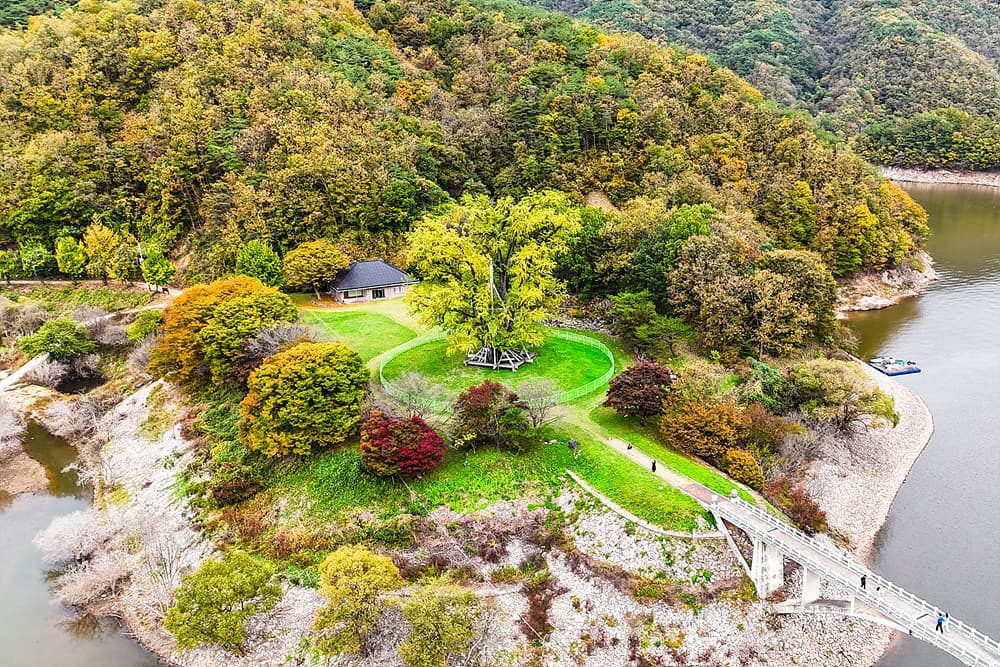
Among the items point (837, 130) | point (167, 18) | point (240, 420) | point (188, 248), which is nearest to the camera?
point (240, 420)

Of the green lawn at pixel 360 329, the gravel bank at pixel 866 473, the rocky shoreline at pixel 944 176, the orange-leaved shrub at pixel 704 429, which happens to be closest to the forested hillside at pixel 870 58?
the rocky shoreline at pixel 944 176

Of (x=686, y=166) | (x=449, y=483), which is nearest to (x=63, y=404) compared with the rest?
(x=449, y=483)

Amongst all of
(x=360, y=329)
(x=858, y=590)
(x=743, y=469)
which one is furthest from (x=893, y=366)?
(x=360, y=329)

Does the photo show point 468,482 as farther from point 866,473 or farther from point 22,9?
point 22,9

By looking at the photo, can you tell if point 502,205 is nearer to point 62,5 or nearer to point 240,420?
point 240,420

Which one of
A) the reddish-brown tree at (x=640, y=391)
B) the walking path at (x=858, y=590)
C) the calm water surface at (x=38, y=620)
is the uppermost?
the reddish-brown tree at (x=640, y=391)

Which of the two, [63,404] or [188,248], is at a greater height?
[188,248]

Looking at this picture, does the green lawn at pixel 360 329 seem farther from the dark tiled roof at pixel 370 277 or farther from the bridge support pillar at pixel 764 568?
the bridge support pillar at pixel 764 568
